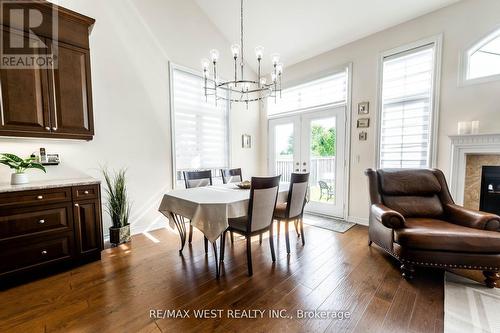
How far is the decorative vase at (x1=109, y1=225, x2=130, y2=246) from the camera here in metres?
2.84

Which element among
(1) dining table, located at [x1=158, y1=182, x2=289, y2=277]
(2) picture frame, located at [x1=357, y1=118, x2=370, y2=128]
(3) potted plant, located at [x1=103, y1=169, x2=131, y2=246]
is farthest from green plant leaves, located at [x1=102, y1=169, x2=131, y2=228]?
(2) picture frame, located at [x1=357, y1=118, x2=370, y2=128]

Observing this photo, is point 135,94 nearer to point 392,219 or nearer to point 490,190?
point 392,219

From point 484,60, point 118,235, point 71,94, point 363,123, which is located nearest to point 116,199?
point 118,235

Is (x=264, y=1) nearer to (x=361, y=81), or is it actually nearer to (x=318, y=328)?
(x=361, y=81)

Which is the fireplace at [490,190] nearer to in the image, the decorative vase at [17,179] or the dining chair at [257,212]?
the dining chair at [257,212]

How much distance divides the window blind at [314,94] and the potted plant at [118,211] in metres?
3.18

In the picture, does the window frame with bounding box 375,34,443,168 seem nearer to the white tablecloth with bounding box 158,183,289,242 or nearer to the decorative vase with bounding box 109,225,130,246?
the white tablecloth with bounding box 158,183,289,242

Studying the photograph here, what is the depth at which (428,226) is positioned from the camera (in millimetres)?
2174

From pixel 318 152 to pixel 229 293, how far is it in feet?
10.2

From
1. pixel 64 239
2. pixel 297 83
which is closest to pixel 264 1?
pixel 297 83

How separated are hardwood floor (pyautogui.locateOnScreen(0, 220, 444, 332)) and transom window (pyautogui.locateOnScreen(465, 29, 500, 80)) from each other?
2.48 meters

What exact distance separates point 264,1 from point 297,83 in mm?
1554

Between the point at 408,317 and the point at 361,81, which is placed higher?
the point at 361,81

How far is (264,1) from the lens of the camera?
3.42 meters
